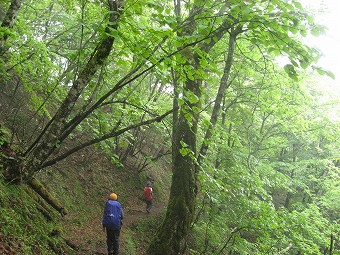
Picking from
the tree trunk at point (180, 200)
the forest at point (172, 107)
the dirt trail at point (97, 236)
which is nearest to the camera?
the forest at point (172, 107)

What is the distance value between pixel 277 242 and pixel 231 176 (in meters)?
2.48

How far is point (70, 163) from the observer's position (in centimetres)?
1284

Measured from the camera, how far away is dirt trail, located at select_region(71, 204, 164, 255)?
773 cm

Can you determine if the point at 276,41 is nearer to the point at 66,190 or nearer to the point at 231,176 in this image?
the point at 231,176

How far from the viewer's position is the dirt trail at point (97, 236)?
7731mm

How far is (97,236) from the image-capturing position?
30.4ft

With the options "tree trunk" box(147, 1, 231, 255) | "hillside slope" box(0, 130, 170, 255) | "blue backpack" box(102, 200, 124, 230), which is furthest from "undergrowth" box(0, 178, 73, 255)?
"tree trunk" box(147, 1, 231, 255)

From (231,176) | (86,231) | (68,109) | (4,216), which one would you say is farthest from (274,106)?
(4,216)

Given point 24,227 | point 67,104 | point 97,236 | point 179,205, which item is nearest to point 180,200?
point 179,205

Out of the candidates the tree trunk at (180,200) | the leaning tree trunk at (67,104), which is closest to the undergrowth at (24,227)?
the leaning tree trunk at (67,104)

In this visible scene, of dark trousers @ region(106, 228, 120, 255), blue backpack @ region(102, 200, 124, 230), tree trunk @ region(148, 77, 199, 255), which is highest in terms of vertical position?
tree trunk @ region(148, 77, 199, 255)

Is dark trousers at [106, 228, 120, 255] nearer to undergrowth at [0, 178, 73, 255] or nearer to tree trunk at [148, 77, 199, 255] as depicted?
undergrowth at [0, 178, 73, 255]

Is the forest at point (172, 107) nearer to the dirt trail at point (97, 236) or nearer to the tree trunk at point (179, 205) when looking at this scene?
the tree trunk at point (179, 205)

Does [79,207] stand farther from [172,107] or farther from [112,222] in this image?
[172,107]
